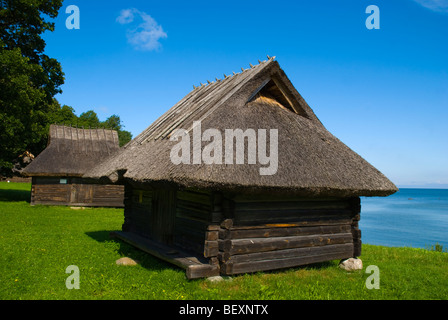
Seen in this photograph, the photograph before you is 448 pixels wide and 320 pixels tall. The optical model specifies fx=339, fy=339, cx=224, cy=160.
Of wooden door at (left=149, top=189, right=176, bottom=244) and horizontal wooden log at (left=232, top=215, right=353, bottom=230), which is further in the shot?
wooden door at (left=149, top=189, right=176, bottom=244)

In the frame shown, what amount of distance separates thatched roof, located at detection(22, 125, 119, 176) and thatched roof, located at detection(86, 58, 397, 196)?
40.2 ft

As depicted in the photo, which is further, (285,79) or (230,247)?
(285,79)

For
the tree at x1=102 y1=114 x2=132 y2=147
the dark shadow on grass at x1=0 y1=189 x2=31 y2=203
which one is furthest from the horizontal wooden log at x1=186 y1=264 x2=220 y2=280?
the tree at x1=102 y1=114 x2=132 y2=147

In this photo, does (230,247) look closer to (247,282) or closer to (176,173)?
(247,282)

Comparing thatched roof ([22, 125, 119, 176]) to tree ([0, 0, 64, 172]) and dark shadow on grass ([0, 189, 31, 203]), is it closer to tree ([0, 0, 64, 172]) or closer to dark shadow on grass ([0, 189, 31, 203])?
tree ([0, 0, 64, 172])

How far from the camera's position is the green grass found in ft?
19.1

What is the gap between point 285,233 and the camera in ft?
24.3

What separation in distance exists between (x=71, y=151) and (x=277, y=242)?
18.0 m

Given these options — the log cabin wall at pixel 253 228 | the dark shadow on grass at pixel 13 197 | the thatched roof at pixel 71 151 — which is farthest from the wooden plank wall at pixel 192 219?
the dark shadow on grass at pixel 13 197

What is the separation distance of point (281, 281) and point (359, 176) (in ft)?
10.2

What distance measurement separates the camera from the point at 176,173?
5938 millimetres

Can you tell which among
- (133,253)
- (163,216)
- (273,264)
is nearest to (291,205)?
(273,264)

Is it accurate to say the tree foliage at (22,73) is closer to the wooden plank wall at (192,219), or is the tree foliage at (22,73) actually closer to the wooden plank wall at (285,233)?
the wooden plank wall at (192,219)
